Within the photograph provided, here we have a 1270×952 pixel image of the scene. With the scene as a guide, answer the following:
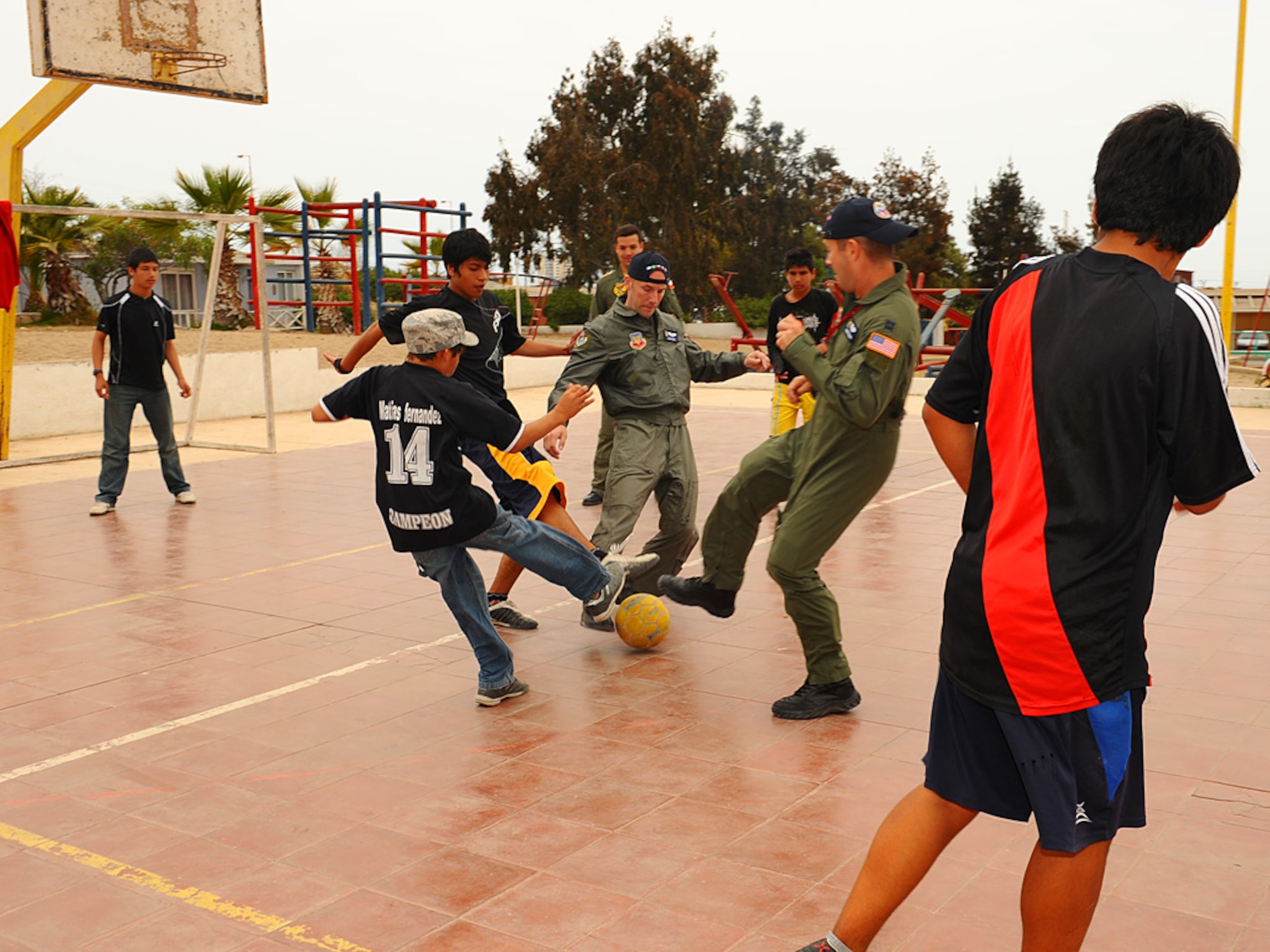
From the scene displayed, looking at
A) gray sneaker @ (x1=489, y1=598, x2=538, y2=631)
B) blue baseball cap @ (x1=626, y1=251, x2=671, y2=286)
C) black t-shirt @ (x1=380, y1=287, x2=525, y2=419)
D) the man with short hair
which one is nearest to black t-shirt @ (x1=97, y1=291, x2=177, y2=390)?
the man with short hair

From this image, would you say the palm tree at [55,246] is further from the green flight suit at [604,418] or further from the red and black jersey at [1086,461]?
the red and black jersey at [1086,461]

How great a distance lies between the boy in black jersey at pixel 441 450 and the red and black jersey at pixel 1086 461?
2724 millimetres

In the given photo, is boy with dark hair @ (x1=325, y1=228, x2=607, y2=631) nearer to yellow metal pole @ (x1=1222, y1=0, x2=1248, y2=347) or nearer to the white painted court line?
the white painted court line

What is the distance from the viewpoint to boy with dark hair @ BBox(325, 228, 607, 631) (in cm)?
641

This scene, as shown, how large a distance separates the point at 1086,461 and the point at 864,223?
2392 millimetres

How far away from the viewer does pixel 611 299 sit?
1002 centimetres

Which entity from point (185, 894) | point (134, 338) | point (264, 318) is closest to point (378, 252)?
point (264, 318)

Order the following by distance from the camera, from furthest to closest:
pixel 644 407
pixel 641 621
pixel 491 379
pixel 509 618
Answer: pixel 491 379
pixel 509 618
pixel 644 407
pixel 641 621

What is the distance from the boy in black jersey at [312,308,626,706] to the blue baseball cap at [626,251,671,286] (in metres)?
1.16

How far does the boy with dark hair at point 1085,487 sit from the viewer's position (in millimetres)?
2367

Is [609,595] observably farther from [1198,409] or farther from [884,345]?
[1198,409]

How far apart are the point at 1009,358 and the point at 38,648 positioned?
5517 mm

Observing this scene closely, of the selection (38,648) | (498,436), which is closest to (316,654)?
(38,648)

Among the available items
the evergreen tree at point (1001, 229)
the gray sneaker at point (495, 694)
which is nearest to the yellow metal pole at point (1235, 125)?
the evergreen tree at point (1001, 229)
